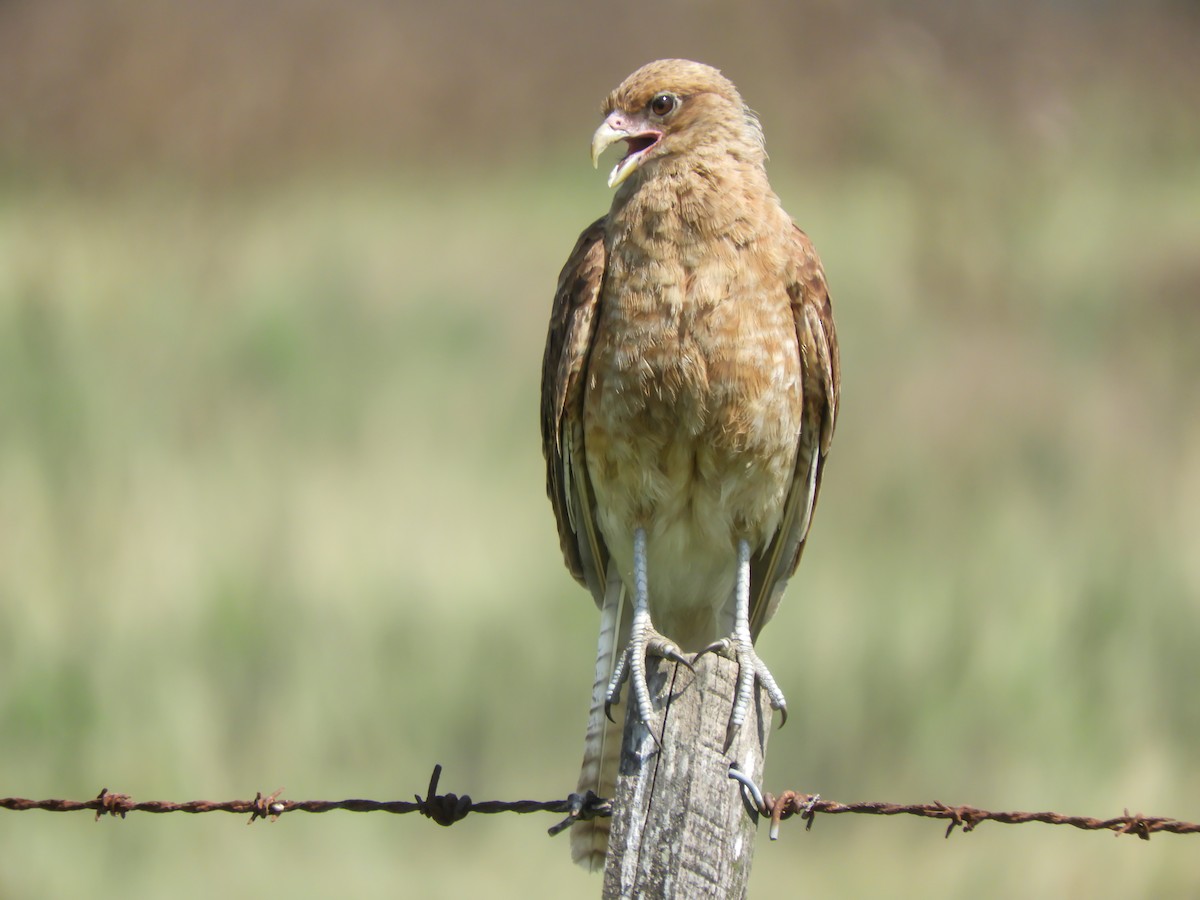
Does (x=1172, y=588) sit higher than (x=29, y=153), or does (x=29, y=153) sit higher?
(x=29, y=153)

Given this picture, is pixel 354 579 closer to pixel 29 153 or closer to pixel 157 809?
pixel 157 809

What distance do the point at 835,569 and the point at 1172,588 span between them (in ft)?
5.72

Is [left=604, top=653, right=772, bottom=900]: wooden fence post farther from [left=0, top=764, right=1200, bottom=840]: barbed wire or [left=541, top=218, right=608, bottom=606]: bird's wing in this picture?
[left=541, top=218, right=608, bottom=606]: bird's wing

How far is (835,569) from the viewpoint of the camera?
766 cm

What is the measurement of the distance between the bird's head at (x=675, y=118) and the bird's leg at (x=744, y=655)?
1148 millimetres

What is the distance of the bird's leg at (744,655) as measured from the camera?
277cm

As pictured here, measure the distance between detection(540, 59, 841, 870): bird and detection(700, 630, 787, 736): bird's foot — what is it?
3 cm

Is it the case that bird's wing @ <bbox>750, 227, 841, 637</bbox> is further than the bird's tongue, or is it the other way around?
the bird's tongue

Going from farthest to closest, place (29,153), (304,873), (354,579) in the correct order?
1. (29,153)
2. (354,579)
3. (304,873)

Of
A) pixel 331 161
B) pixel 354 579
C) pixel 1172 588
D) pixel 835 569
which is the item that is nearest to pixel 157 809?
pixel 354 579

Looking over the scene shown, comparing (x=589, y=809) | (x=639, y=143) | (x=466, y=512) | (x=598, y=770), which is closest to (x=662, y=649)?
(x=598, y=770)

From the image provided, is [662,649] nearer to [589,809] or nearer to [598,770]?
[598,770]

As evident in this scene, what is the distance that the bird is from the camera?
4020mm

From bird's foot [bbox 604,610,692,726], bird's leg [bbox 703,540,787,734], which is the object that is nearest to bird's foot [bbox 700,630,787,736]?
bird's leg [bbox 703,540,787,734]
